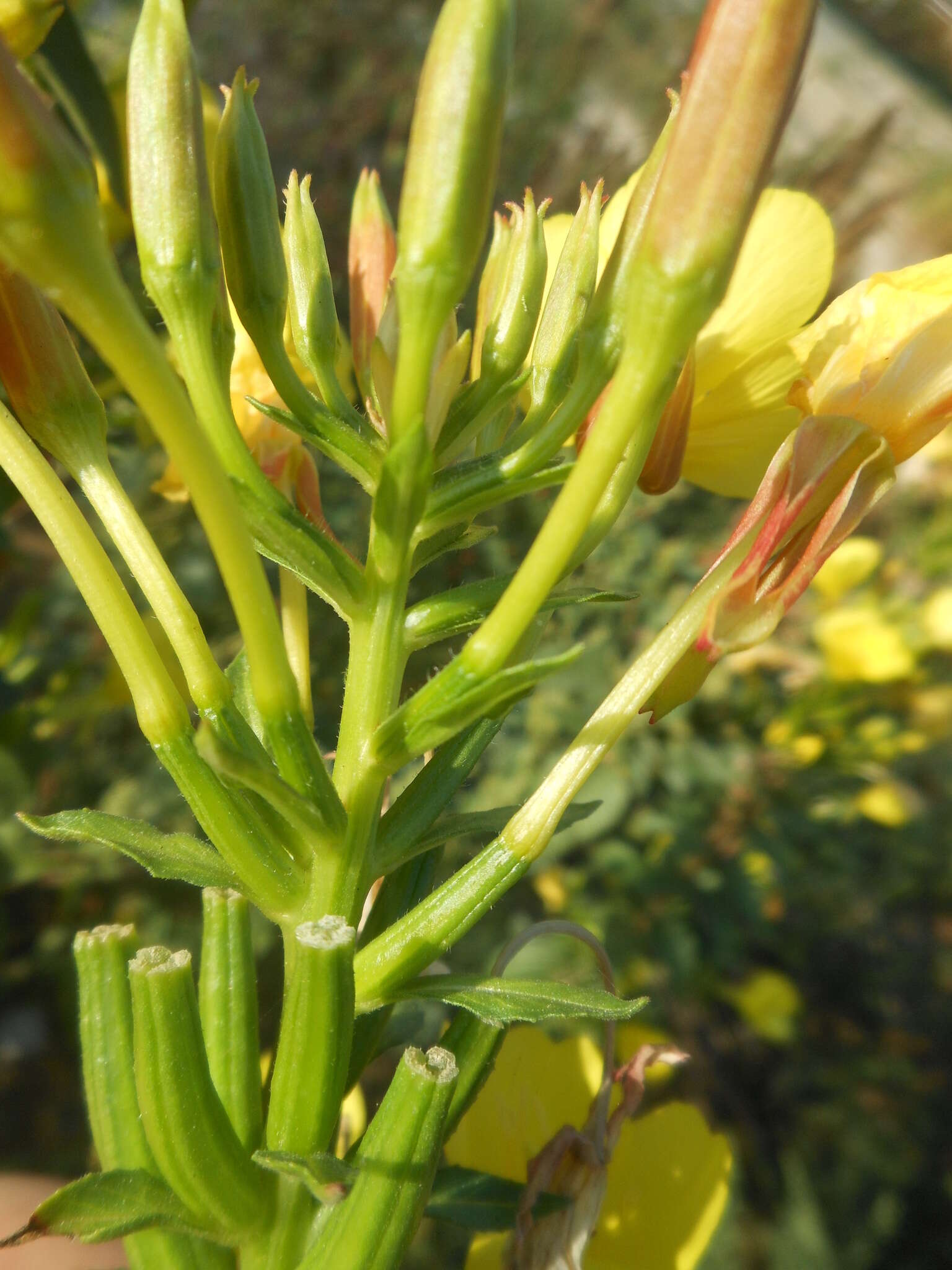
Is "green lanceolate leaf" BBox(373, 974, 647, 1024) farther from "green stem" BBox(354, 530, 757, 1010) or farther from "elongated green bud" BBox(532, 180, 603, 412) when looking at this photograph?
"elongated green bud" BBox(532, 180, 603, 412)

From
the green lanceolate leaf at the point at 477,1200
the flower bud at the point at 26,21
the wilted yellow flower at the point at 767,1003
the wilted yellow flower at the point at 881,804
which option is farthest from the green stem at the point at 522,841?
the wilted yellow flower at the point at 767,1003

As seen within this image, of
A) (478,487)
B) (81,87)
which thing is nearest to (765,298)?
(478,487)

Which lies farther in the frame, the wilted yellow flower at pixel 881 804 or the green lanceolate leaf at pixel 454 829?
the wilted yellow flower at pixel 881 804

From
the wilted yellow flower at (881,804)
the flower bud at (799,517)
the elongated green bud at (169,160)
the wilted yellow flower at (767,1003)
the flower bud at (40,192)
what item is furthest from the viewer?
the wilted yellow flower at (767,1003)

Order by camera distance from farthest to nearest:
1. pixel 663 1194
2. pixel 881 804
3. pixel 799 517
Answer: pixel 881 804, pixel 663 1194, pixel 799 517

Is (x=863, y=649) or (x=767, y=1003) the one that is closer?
(x=863, y=649)

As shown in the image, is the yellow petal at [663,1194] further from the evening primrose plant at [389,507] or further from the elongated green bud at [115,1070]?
the elongated green bud at [115,1070]

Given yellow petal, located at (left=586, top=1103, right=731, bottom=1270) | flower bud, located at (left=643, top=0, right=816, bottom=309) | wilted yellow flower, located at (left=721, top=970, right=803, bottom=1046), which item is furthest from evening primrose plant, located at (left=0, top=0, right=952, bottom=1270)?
wilted yellow flower, located at (left=721, top=970, right=803, bottom=1046)

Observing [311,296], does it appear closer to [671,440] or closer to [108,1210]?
[671,440]
